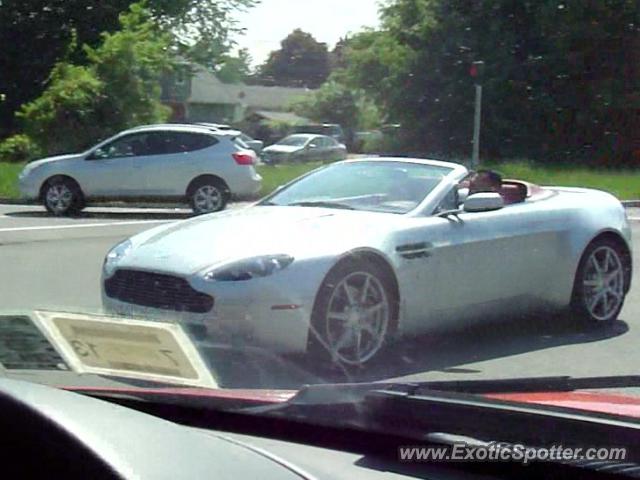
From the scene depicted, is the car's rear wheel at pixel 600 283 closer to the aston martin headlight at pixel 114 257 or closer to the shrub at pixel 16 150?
the aston martin headlight at pixel 114 257

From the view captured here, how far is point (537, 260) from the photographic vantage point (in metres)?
8.48

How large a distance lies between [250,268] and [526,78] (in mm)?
38771

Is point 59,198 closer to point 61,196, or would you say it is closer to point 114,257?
point 61,196

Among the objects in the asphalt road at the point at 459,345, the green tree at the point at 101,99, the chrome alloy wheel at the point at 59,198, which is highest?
the green tree at the point at 101,99

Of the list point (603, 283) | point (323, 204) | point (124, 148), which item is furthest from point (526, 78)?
point (323, 204)

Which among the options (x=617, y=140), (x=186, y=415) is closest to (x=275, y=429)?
(x=186, y=415)

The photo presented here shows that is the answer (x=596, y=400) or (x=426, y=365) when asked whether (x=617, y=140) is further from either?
(x=596, y=400)

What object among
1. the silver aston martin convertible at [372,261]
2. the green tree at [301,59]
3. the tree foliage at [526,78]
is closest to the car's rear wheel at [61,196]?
the silver aston martin convertible at [372,261]

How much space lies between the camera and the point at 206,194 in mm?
20406

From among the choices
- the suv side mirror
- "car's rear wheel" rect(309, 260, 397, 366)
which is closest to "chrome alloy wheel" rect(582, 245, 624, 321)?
the suv side mirror

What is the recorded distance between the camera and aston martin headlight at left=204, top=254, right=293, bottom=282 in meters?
6.85

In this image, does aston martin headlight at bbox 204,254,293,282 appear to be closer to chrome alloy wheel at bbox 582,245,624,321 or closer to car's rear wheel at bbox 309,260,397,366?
car's rear wheel at bbox 309,260,397,366

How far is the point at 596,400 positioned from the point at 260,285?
3730 millimetres

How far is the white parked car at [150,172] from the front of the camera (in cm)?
2025
